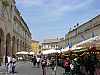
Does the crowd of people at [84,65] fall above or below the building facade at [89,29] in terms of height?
below

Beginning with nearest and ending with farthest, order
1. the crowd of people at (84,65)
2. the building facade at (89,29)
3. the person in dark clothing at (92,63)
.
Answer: the person in dark clothing at (92,63), the crowd of people at (84,65), the building facade at (89,29)

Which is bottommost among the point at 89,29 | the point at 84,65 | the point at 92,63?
the point at 84,65

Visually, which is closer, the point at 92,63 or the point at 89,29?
the point at 92,63

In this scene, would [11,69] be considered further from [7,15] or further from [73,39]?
[73,39]

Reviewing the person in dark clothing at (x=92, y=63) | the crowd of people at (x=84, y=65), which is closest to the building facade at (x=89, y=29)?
the crowd of people at (x=84, y=65)

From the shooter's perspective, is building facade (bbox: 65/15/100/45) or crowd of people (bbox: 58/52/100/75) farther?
building facade (bbox: 65/15/100/45)

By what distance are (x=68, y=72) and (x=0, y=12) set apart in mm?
25897

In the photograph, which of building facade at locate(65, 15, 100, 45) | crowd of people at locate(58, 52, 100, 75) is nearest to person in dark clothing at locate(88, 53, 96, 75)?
crowd of people at locate(58, 52, 100, 75)

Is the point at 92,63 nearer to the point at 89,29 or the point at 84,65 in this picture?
the point at 84,65

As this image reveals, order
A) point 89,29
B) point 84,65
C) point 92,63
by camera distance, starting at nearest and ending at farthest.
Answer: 1. point 92,63
2. point 84,65
3. point 89,29

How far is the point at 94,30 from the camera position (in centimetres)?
5025

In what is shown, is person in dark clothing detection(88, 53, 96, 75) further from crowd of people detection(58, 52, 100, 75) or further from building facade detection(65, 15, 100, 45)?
building facade detection(65, 15, 100, 45)

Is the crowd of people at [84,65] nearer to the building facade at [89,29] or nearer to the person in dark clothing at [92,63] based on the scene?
the person in dark clothing at [92,63]

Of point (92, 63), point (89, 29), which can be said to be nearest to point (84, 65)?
point (92, 63)
